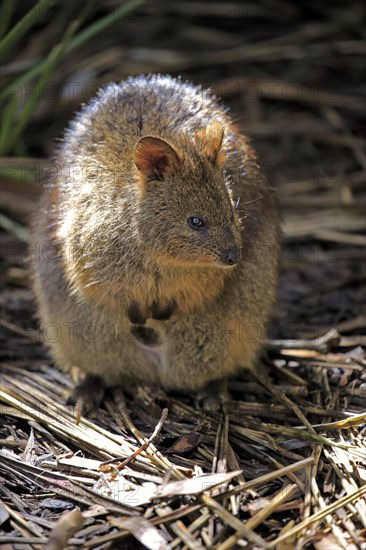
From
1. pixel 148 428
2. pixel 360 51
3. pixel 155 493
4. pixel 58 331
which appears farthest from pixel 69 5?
pixel 155 493

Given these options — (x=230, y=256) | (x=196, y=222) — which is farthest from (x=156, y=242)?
(x=230, y=256)

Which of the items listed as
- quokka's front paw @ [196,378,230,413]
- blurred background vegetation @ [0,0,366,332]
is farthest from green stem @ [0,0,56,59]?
quokka's front paw @ [196,378,230,413]

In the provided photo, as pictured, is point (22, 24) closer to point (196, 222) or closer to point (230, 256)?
point (196, 222)

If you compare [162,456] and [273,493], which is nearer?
[273,493]

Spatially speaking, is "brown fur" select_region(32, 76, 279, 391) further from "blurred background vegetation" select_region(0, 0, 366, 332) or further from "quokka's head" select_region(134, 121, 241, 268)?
"blurred background vegetation" select_region(0, 0, 366, 332)

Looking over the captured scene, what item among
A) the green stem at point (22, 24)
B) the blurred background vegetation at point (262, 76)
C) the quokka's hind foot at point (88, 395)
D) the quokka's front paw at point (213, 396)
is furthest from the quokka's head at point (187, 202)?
the blurred background vegetation at point (262, 76)

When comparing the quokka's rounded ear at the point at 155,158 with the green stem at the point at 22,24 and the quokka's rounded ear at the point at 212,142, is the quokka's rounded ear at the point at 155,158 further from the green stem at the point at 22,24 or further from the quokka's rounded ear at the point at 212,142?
the green stem at the point at 22,24

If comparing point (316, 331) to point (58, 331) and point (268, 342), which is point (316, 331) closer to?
point (268, 342)

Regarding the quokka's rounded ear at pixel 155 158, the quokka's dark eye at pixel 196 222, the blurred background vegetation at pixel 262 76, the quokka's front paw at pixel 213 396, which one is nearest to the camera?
the quokka's rounded ear at pixel 155 158
